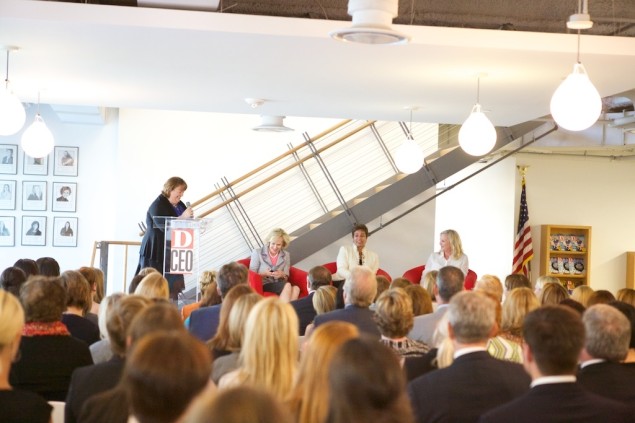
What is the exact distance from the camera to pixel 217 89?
362 inches

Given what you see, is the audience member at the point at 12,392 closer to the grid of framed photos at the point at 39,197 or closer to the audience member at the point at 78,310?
the audience member at the point at 78,310

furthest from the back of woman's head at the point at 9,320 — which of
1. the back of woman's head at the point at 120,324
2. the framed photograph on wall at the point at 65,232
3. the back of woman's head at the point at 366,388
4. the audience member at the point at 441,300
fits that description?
the framed photograph on wall at the point at 65,232

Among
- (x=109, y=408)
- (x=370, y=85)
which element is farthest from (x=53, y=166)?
(x=109, y=408)

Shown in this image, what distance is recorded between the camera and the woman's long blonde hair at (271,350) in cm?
318

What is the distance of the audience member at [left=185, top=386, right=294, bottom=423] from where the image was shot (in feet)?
4.85

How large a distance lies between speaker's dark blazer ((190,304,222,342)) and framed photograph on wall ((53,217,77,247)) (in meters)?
7.76

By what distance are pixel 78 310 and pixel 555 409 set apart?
135 inches

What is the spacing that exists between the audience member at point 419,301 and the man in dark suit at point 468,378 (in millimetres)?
2164

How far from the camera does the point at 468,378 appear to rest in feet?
11.1

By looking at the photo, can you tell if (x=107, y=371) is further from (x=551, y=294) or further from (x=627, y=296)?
(x=627, y=296)

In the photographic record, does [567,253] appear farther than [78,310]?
Yes

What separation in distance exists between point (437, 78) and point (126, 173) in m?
6.13

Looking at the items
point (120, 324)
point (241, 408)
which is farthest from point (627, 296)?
point (241, 408)

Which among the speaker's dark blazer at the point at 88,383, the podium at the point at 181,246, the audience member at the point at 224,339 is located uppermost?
the podium at the point at 181,246
